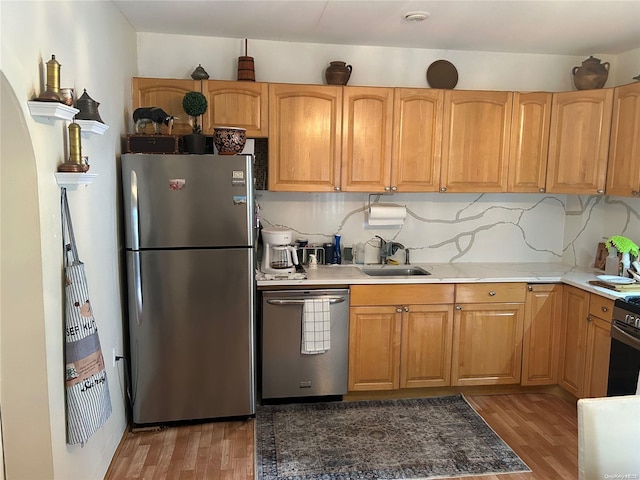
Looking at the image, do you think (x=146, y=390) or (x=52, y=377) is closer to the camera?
(x=52, y=377)

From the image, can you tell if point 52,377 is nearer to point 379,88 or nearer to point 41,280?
point 41,280

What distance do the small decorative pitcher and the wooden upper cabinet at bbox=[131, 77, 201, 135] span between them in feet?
9.12

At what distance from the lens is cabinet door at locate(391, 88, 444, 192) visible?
11.8ft

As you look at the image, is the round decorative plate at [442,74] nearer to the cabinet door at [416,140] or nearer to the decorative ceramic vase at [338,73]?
the cabinet door at [416,140]

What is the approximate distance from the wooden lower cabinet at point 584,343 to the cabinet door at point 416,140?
4.17ft

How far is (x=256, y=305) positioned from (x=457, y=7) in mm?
2196

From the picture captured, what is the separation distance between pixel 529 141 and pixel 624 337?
1.54 m

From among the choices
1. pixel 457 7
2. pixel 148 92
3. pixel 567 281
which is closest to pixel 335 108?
pixel 457 7

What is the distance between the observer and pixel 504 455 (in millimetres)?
2920

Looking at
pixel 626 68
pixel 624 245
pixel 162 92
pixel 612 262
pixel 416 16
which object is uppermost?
pixel 416 16

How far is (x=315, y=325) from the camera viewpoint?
3344 mm

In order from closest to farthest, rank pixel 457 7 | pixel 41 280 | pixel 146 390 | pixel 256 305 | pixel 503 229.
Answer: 1. pixel 41 280
2. pixel 457 7
3. pixel 146 390
4. pixel 256 305
5. pixel 503 229

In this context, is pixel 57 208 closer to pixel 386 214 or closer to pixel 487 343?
pixel 386 214

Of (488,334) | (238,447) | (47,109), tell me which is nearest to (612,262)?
(488,334)
